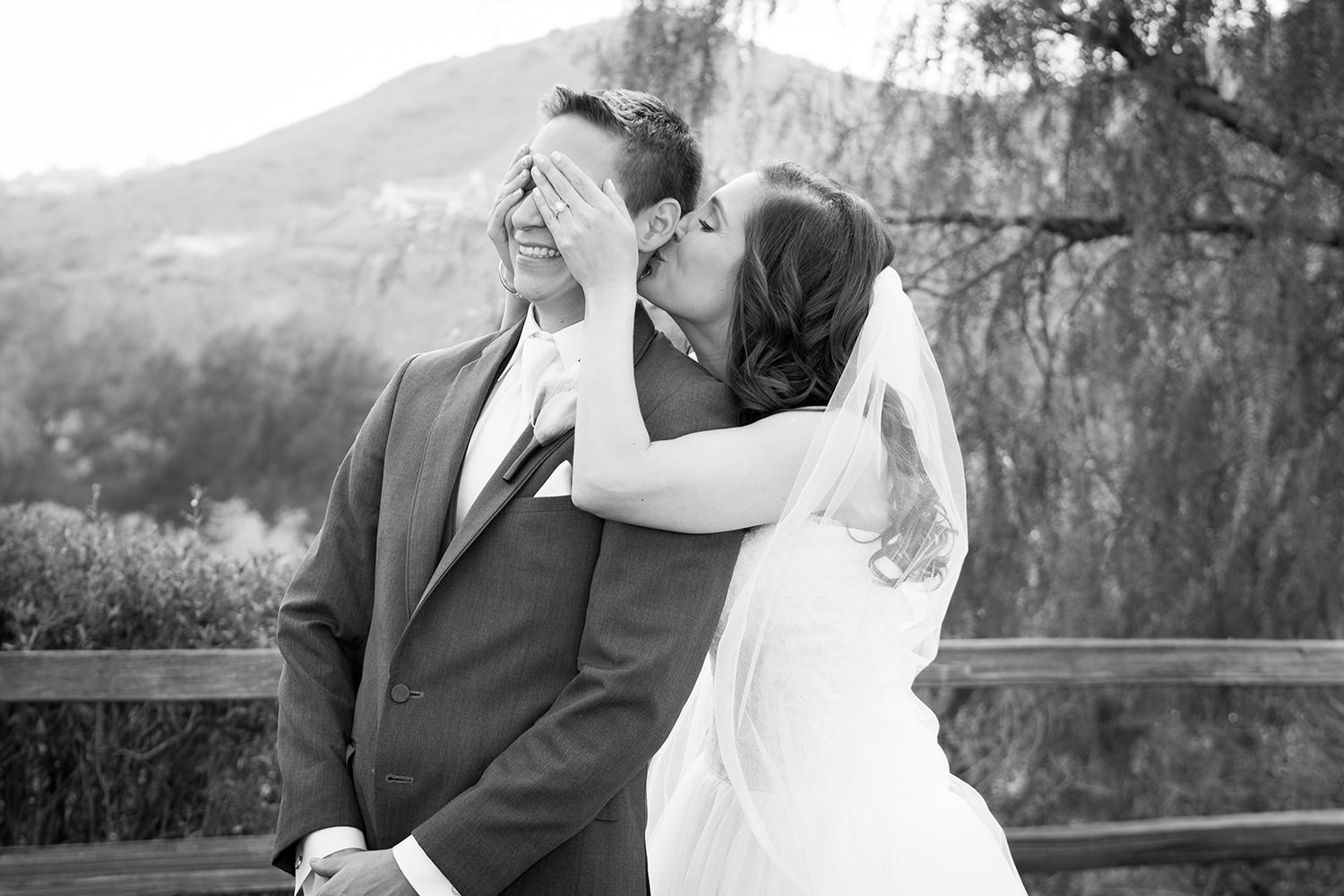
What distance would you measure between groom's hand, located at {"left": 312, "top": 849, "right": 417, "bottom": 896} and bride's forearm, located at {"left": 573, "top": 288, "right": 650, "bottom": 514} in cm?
54

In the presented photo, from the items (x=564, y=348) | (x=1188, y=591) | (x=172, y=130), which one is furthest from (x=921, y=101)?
(x=172, y=130)

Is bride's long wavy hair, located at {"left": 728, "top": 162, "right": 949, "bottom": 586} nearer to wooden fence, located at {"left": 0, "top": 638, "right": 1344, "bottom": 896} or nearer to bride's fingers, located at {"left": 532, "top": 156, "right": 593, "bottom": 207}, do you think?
bride's fingers, located at {"left": 532, "top": 156, "right": 593, "bottom": 207}

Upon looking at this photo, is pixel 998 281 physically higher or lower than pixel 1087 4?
lower

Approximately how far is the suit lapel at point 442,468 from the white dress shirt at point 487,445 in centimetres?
2

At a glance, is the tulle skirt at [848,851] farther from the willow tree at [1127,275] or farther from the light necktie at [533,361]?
the willow tree at [1127,275]

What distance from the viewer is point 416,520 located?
165 cm

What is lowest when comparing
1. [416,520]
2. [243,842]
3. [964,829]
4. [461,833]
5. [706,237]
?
[243,842]

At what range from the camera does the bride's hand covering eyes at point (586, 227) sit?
1.58m

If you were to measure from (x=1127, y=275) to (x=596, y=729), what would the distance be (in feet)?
9.36

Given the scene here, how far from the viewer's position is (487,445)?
172 centimetres

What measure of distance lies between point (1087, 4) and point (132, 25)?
6746 millimetres

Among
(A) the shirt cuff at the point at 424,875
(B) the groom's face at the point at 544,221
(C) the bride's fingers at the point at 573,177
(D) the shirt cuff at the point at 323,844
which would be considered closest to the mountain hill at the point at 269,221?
(B) the groom's face at the point at 544,221

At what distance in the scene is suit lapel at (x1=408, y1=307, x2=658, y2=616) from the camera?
1571 mm

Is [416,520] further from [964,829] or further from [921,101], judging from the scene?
[921,101]
